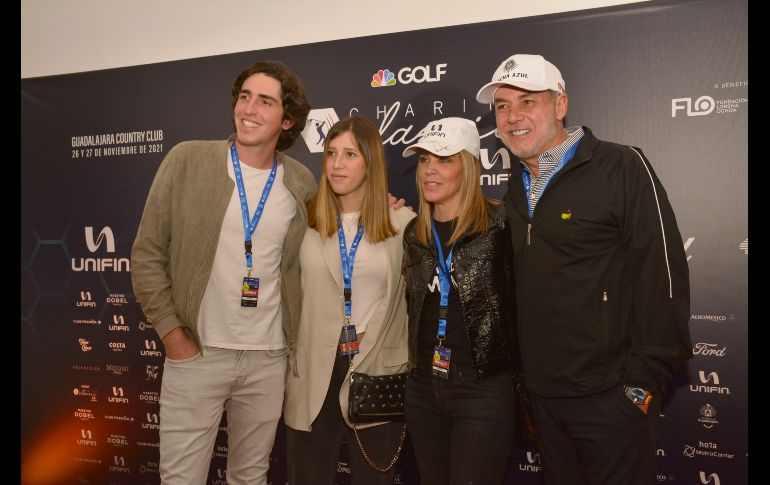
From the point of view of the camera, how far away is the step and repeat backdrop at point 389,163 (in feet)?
8.91

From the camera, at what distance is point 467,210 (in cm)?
226

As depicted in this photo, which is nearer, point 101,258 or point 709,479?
point 709,479

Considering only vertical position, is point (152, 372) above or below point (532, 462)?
above

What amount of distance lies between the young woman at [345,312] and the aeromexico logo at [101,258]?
76.0 inches

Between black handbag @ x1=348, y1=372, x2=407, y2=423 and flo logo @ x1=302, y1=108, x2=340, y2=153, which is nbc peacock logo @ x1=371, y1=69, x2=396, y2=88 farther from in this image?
black handbag @ x1=348, y1=372, x2=407, y2=423

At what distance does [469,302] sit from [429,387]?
37cm

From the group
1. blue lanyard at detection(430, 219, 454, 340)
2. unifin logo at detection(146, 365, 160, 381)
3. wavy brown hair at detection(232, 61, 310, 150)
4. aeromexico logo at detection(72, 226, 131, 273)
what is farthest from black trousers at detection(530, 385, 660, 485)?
aeromexico logo at detection(72, 226, 131, 273)

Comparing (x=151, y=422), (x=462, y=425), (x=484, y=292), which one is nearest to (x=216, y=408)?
(x=462, y=425)

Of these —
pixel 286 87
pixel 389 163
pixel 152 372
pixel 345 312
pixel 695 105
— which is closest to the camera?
pixel 345 312

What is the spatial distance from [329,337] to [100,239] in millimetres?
2311

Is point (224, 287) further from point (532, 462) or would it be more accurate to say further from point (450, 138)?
point (532, 462)

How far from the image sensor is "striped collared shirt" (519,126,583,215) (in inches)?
85.1

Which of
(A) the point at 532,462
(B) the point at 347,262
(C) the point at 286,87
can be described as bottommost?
(A) the point at 532,462

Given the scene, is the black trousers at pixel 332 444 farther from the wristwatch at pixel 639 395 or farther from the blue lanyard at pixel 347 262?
the wristwatch at pixel 639 395
